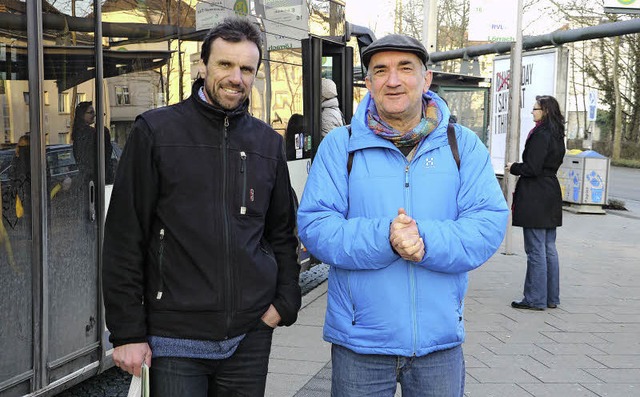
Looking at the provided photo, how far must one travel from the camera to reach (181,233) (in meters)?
2.31

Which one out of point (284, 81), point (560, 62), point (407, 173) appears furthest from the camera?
point (560, 62)

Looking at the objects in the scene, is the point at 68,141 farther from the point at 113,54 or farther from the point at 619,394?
the point at 619,394

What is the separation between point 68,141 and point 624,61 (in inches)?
1514

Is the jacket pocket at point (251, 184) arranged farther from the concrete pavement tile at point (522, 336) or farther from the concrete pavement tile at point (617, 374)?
the concrete pavement tile at point (522, 336)

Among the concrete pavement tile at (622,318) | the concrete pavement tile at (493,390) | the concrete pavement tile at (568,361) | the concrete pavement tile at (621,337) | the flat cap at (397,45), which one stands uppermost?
the flat cap at (397,45)

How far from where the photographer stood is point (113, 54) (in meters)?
4.29

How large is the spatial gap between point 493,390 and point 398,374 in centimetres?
244

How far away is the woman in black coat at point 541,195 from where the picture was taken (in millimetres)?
6746

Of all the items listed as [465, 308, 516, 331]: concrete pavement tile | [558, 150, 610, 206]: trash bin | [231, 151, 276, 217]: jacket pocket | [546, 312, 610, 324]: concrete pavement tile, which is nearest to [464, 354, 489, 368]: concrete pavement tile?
[465, 308, 516, 331]: concrete pavement tile

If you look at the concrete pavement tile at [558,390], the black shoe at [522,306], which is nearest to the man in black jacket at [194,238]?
the concrete pavement tile at [558,390]

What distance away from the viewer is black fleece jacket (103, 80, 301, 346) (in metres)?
2.30

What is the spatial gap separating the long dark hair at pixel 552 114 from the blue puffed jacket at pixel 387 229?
14.8ft

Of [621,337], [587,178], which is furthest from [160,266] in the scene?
[587,178]

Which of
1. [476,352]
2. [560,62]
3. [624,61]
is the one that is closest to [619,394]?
[476,352]
